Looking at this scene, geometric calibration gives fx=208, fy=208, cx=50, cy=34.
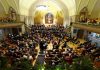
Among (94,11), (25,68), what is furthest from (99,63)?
(94,11)

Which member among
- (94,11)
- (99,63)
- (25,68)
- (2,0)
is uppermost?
(2,0)

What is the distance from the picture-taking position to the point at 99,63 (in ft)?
50.2

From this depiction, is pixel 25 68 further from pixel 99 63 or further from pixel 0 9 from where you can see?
pixel 0 9

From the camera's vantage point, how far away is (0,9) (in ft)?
108

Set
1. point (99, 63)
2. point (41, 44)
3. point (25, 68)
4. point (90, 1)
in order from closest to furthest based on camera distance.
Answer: point (25, 68), point (99, 63), point (41, 44), point (90, 1)

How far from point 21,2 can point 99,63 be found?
22096 mm

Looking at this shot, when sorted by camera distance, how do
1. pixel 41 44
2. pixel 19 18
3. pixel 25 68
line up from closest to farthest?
pixel 25 68 < pixel 41 44 < pixel 19 18

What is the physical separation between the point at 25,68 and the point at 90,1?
77.0 ft

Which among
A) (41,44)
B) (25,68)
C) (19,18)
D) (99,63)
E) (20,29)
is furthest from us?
(19,18)

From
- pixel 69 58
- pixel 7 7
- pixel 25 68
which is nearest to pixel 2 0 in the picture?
pixel 7 7

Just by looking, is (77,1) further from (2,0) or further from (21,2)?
(2,0)

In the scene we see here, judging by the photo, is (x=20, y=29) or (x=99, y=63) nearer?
(x=99, y=63)

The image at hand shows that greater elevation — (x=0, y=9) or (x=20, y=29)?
(x=0, y=9)

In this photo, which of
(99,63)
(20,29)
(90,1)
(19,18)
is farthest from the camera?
(19,18)
